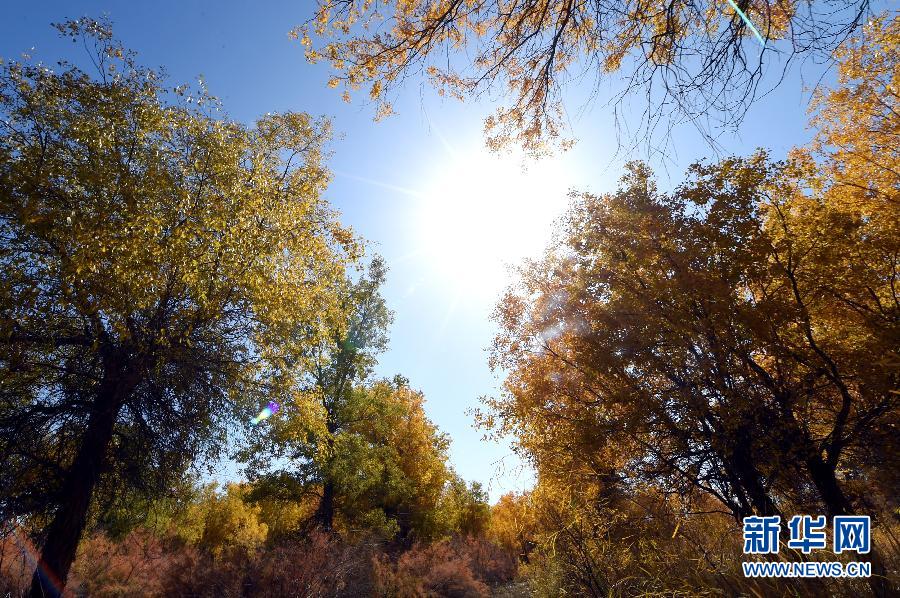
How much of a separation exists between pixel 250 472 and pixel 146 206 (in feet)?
39.5

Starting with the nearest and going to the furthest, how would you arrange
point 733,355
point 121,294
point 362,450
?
point 121,294
point 733,355
point 362,450

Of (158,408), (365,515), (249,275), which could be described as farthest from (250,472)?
(249,275)

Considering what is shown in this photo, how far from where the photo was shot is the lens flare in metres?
8.15

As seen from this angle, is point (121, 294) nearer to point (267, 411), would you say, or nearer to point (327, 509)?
point (267, 411)

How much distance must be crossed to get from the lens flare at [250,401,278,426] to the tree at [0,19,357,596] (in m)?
0.20

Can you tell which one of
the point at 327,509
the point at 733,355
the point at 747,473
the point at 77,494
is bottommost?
the point at 327,509

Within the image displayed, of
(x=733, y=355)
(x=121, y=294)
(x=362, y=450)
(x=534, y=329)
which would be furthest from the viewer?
(x=362, y=450)

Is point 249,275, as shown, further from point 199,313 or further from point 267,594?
point 267,594

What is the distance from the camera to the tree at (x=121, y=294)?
5.76 metres

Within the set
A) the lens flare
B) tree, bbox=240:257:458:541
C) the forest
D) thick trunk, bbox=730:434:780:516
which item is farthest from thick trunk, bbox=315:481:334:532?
thick trunk, bbox=730:434:780:516

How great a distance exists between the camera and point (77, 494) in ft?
20.9

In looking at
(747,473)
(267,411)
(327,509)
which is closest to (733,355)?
(747,473)

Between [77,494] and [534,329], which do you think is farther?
[534,329]

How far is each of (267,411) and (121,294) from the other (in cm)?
367
